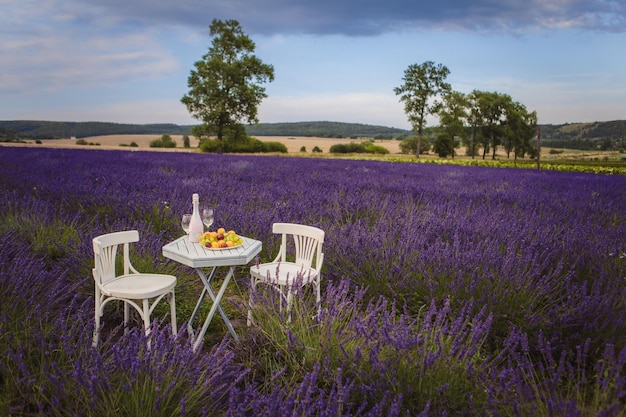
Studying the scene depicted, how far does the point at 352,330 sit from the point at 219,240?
103 centimetres

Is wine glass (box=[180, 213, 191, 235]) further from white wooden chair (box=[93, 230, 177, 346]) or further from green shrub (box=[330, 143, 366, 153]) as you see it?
green shrub (box=[330, 143, 366, 153])

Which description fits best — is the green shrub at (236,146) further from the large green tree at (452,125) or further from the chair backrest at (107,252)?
the chair backrest at (107,252)

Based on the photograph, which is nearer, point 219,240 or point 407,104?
point 219,240

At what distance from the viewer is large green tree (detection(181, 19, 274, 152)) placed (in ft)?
99.4

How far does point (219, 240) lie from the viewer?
257cm

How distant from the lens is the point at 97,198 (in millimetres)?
5016

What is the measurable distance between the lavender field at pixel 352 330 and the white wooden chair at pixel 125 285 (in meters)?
0.14

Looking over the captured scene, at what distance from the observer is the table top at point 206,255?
2.28 metres

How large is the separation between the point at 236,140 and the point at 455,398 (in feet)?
103

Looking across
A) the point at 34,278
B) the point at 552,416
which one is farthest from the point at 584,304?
the point at 34,278

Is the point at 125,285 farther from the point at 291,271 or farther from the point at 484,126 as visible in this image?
the point at 484,126

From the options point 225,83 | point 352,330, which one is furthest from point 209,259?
point 225,83

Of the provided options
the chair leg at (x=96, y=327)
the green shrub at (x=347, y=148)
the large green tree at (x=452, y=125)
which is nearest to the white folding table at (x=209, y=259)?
the chair leg at (x=96, y=327)

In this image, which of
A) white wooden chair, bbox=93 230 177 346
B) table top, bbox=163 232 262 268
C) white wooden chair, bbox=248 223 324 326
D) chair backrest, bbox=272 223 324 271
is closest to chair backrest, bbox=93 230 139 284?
white wooden chair, bbox=93 230 177 346
